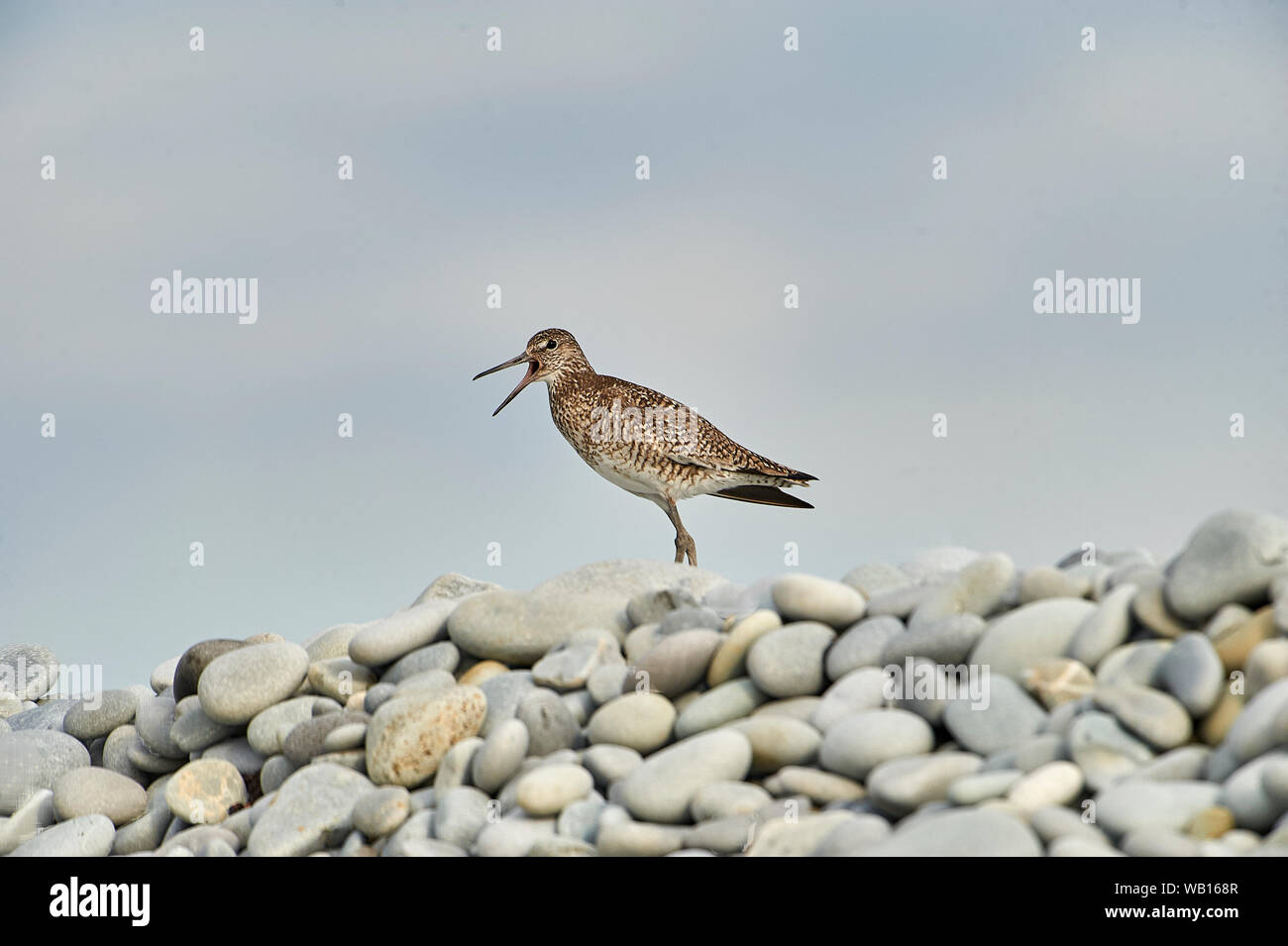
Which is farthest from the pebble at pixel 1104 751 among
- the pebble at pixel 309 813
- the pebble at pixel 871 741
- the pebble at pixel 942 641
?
the pebble at pixel 309 813

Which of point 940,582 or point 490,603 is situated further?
point 490,603

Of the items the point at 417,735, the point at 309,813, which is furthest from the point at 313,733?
the point at 417,735

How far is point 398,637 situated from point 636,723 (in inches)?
62.4

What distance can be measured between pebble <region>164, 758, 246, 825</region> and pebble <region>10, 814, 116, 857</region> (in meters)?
0.33

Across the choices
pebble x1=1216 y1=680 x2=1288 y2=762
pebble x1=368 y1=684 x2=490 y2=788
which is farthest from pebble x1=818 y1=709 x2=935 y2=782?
pebble x1=368 y1=684 x2=490 y2=788

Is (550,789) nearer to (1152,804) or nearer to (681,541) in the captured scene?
(1152,804)

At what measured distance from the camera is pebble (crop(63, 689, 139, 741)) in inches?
250

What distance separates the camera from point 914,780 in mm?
3502

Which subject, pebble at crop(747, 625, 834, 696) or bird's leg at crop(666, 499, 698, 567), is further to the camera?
bird's leg at crop(666, 499, 698, 567)

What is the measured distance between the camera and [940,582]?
178 inches

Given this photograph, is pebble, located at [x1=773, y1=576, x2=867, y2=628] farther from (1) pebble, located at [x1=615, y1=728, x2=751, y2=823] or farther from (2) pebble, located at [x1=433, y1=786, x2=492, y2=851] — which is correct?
(2) pebble, located at [x1=433, y1=786, x2=492, y2=851]

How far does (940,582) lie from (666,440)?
12.0ft
